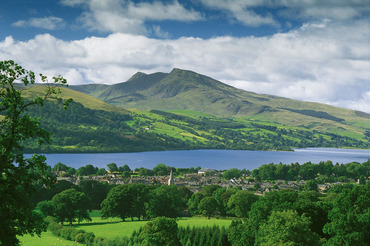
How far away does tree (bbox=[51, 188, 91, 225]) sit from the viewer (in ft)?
203

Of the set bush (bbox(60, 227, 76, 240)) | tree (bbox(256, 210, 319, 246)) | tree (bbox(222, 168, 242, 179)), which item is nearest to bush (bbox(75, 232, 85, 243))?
bush (bbox(60, 227, 76, 240))

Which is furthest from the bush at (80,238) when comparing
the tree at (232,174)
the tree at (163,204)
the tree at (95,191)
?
the tree at (232,174)

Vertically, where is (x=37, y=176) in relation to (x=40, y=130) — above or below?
below

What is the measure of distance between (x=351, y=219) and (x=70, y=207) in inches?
1816

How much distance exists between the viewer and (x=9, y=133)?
14.9m

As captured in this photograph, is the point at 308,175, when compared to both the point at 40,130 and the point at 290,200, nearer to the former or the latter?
the point at 290,200

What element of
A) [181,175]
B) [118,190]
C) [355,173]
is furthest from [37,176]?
[355,173]

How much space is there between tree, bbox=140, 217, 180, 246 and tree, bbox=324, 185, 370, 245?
17214 mm

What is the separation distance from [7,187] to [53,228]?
1684 inches

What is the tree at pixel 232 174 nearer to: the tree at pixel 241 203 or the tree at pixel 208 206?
the tree at pixel 241 203

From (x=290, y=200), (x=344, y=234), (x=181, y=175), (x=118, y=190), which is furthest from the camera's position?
(x=181, y=175)

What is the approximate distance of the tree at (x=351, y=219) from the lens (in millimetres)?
30422

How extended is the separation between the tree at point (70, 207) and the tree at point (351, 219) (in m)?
43.0

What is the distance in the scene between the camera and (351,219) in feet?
102
